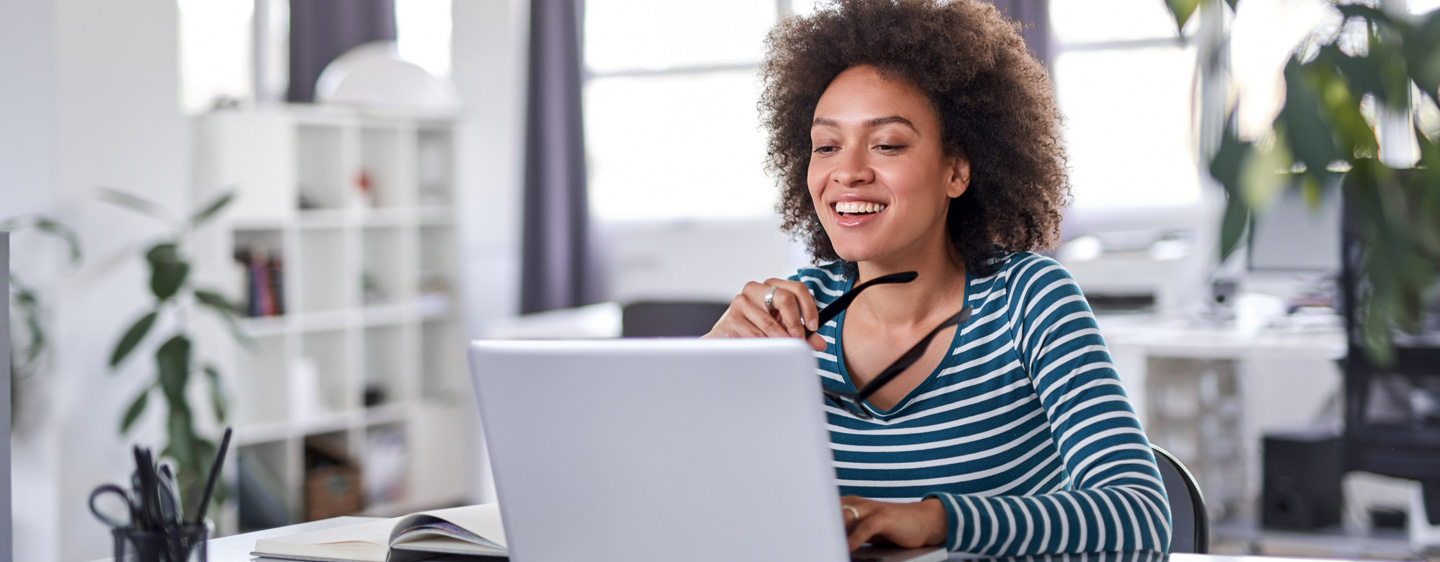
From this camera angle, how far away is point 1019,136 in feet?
4.60

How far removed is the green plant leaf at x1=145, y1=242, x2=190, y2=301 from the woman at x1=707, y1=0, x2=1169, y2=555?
7.22 feet

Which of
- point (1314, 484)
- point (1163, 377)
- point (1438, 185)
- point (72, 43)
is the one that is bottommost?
point (1314, 484)

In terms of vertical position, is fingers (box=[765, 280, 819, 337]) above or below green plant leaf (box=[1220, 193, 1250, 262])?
below

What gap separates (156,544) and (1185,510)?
3.08 ft

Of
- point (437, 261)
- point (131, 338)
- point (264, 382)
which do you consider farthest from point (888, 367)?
point (437, 261)

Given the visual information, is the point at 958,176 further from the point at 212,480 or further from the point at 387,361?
the point at 387,361

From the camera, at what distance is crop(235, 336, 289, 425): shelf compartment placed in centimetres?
394

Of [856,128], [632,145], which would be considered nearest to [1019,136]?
[856,128]

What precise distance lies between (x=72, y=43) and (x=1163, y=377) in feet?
9.85

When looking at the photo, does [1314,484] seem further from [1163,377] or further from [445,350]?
[445,350]

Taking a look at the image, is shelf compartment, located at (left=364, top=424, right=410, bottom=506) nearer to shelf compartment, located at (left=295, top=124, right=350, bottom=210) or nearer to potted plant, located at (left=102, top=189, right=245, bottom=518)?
shelf compartment, located at (left=295, top=124, right=350, bottom=210)

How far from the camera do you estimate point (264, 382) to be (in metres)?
3.98

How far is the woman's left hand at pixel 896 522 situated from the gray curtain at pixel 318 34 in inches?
164

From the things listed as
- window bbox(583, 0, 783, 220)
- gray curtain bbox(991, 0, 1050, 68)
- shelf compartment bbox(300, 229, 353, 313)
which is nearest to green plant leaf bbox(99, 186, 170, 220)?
shelf compartment bbox(300, 229, 353, 313)
